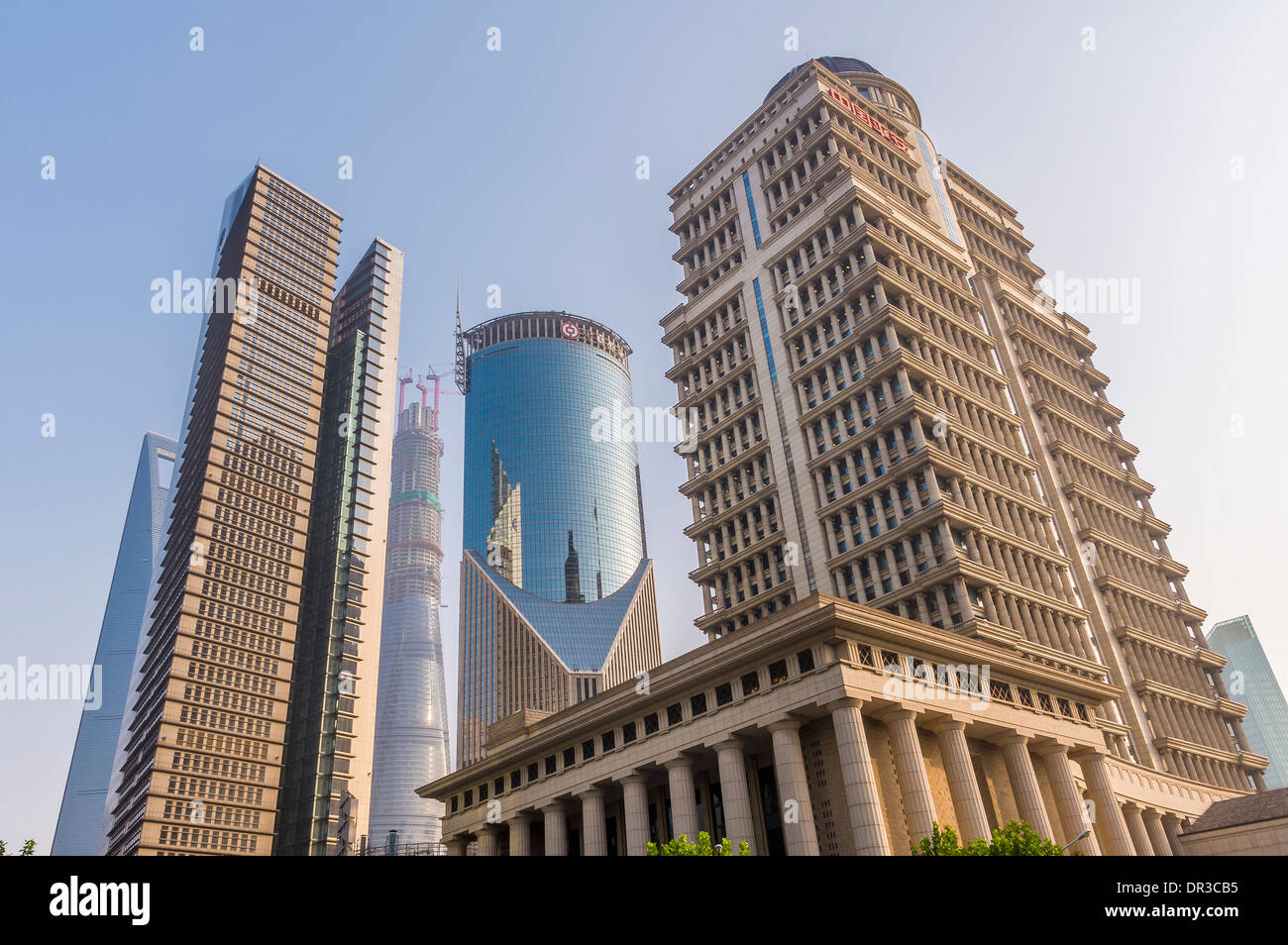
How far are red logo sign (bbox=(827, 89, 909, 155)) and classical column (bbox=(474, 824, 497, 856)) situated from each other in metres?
80.3

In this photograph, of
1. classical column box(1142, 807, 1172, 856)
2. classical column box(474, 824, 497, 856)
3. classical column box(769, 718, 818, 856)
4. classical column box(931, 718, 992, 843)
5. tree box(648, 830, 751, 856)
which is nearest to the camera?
tree box(648, 830, 751, 856)

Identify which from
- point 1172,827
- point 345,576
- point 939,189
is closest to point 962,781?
point 1172,827

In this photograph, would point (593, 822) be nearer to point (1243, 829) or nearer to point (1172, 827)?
point (1243, 829)

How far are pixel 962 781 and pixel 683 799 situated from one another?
54.0 feet

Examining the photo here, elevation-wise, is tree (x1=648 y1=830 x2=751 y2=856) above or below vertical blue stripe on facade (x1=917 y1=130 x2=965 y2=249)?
below

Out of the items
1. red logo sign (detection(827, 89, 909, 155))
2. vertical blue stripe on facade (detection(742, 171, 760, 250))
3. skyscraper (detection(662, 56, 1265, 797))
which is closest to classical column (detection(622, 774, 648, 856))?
skyscraper (detection(662, 56, 1265, 797))

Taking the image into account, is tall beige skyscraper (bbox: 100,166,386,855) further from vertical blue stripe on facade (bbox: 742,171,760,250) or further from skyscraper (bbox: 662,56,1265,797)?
vertical blue stripe on facade (bbox: 742,171,760,250)

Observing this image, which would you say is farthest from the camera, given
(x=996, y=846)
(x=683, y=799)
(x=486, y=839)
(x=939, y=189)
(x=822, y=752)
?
(x=939, y=189)

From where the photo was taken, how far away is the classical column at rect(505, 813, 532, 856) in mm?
69281

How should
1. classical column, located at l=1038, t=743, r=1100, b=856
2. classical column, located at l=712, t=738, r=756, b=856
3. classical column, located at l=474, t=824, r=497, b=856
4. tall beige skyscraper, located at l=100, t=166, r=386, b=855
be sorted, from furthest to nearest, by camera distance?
tall beige skyscraper, located at l=100, t=166, r=386, b=855, classical column, located at l=474, t=824, r=497, b=856, classical column, located at l=1038, t=743, r=1100, b=856, classical column, located at l=712, t=738, r=756, b=856

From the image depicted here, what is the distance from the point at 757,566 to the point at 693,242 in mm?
42237

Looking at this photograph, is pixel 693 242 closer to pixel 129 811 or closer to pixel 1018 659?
pixel 1018 659

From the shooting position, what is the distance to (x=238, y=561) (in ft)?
433

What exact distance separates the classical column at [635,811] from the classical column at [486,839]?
49.0 feet
